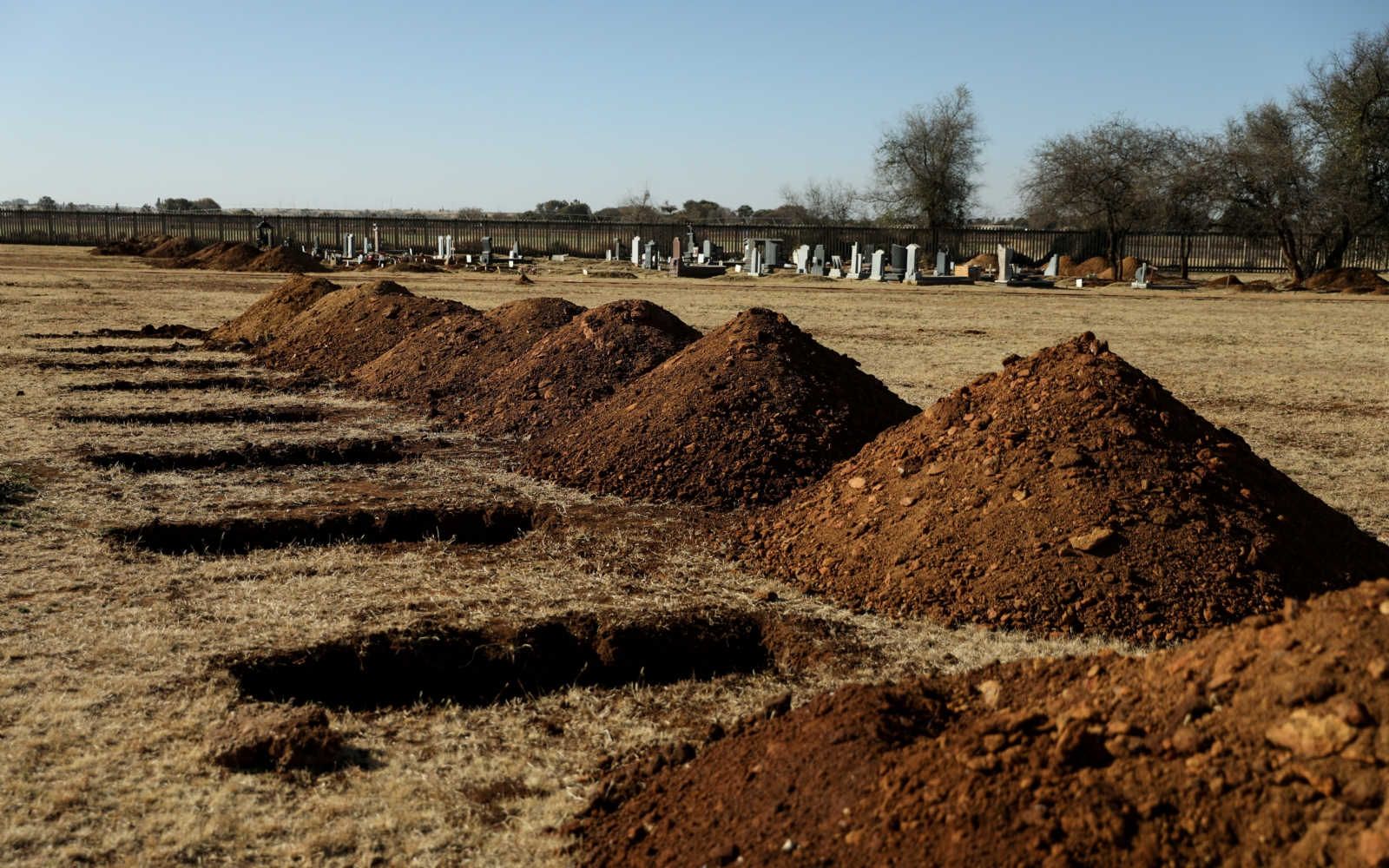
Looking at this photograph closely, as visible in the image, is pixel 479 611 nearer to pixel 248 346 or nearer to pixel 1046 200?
pixel 248 346

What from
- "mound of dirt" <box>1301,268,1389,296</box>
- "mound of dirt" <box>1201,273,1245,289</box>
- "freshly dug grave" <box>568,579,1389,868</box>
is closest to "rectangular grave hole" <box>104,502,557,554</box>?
"freshly dug grave" <box>568,579,1389,868</box>

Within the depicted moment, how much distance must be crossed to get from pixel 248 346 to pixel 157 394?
4.80 metres

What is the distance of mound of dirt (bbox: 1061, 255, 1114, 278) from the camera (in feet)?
153

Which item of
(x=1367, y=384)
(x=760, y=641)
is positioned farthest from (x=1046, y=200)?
(x=760, y=641)

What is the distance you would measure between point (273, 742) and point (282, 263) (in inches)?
1565

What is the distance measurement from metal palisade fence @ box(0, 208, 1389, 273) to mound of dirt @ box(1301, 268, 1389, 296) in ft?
40.6

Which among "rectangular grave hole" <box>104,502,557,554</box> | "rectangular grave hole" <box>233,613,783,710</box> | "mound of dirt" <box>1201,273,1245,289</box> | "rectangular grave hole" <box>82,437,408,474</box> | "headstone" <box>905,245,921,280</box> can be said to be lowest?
"rectangular grave hole" <box>233,613,783,710</box>

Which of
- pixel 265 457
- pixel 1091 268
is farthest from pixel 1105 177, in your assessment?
pixel 265 457

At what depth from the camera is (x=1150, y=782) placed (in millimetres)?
2600

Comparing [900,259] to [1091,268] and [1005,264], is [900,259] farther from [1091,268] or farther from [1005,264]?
[1091,268]

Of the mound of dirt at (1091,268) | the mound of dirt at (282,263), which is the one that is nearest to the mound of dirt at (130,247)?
the mound of dirt at (282,263)

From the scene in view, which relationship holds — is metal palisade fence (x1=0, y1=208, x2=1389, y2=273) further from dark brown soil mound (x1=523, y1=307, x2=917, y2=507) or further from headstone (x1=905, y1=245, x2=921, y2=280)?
dark brown soil mound (x1=523, y1=307, x2=917, y2=507)

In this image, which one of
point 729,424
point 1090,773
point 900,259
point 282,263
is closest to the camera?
point 1090,773

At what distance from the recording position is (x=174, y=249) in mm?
44781
